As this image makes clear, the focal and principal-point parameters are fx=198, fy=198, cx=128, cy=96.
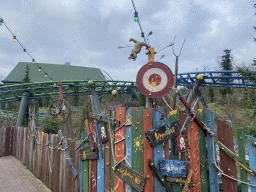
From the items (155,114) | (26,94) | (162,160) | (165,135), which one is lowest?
(162,160)

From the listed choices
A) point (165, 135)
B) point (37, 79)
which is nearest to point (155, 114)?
point (165, 135)

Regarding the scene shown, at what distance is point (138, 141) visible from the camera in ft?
7.84

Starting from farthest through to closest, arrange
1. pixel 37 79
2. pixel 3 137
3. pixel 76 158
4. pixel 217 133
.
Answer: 1. pixel 37 79
2. pixel 3 137
3. pixel 76 158
4. pixel 217 133

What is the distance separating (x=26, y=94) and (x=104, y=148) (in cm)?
1636

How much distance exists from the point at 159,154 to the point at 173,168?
0.75ft

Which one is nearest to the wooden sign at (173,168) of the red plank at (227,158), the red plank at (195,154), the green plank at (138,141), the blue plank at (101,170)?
the red plank at (195,154)

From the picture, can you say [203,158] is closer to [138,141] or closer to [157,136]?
[157,136]

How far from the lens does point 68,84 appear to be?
18219mm

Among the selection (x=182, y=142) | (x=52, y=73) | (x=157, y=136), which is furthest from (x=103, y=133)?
(x=52, y=73)

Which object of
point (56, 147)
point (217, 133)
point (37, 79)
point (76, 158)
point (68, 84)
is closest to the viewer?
point (217, 133)

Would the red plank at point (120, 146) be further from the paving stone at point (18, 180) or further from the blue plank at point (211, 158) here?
the paving stone at point (18, 180)

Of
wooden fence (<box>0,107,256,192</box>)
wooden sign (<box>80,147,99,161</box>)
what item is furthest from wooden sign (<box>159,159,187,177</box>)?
wooden sign (<box>80,147,99,161</box>)

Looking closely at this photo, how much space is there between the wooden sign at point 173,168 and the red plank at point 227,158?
0.38 meters

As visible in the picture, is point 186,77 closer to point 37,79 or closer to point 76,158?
point 76,158
